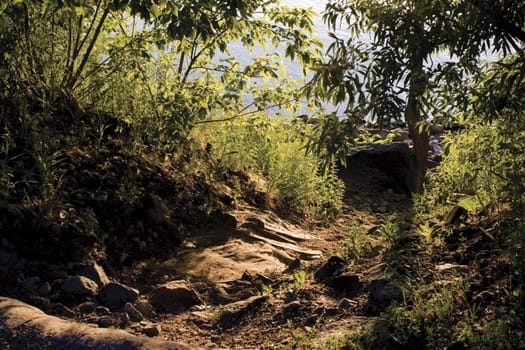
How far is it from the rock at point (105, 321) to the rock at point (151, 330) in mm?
230

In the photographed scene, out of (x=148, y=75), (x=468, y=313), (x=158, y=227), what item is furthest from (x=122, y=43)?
(x=468, y=313)

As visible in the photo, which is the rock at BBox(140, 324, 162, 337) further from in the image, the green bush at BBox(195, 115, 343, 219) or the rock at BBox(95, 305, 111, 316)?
the green bush at BBox(195, 115, 343, 219)

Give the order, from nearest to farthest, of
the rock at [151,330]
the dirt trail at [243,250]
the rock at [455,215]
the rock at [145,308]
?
the rock at [151,330]
the rock at [145,308]
the rock at [455,215]
the dirt trail at [243,250]

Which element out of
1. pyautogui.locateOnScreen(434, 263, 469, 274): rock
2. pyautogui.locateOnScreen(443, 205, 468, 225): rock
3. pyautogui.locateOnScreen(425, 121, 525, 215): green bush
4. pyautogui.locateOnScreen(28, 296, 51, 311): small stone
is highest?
pyautogui.locateOnScreen(425, 121, 525, 215): green bush

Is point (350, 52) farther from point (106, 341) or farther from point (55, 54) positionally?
point (55, 54)

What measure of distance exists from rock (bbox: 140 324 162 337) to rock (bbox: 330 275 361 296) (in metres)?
1.40

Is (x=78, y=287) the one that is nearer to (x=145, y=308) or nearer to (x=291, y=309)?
(x=145, y=308)

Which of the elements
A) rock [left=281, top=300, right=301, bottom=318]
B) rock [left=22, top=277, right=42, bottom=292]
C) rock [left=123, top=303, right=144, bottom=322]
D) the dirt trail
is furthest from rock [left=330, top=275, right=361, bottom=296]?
rock [left=22, top=277, right=42, bottom=292]

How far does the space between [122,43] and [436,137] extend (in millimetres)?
12422

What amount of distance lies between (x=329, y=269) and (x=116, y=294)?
5.73ft

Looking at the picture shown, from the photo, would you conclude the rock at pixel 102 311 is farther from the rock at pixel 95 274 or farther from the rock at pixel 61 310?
the rock at pixel 95 274

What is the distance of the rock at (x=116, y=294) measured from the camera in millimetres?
4824

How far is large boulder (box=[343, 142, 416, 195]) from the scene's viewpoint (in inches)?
439

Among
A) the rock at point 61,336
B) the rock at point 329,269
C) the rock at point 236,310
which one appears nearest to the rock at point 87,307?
the rock at point 61,336
